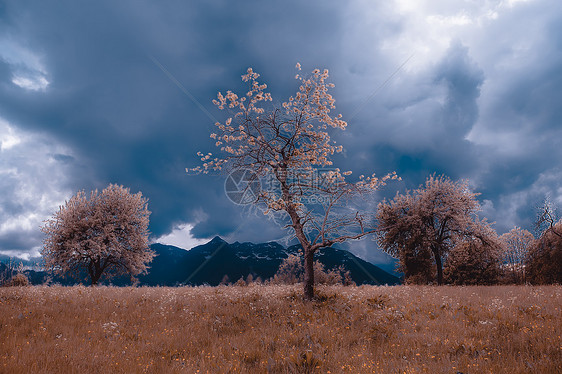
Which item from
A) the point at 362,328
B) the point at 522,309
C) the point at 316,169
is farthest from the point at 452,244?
the point at 362,328

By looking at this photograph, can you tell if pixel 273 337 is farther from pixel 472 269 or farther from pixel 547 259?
pixel 547 259

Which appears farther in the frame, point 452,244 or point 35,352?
point 452,244

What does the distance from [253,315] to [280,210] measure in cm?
465

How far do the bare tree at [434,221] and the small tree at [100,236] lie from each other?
2694 cm

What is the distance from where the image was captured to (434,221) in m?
28.7

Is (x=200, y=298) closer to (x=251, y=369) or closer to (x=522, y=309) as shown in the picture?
(x=251, y=369)

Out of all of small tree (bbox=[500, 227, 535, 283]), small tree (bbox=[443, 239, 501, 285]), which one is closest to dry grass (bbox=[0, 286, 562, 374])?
small tree (bbox=[443, 239, 501, 285])

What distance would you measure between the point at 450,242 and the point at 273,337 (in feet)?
92.4

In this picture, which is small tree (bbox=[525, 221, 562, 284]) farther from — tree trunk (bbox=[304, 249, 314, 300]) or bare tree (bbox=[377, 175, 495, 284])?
tree trunk (bbox=[304, 249, 314, 300])

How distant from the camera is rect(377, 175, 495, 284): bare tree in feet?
89.5

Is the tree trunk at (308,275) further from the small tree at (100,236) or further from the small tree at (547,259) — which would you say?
the small tree at (547,259)

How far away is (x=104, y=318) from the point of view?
8.34 m

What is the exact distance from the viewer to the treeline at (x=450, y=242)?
27.4 m

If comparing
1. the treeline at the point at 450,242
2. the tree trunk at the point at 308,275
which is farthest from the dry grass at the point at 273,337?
the treeline at the point at 450,242
